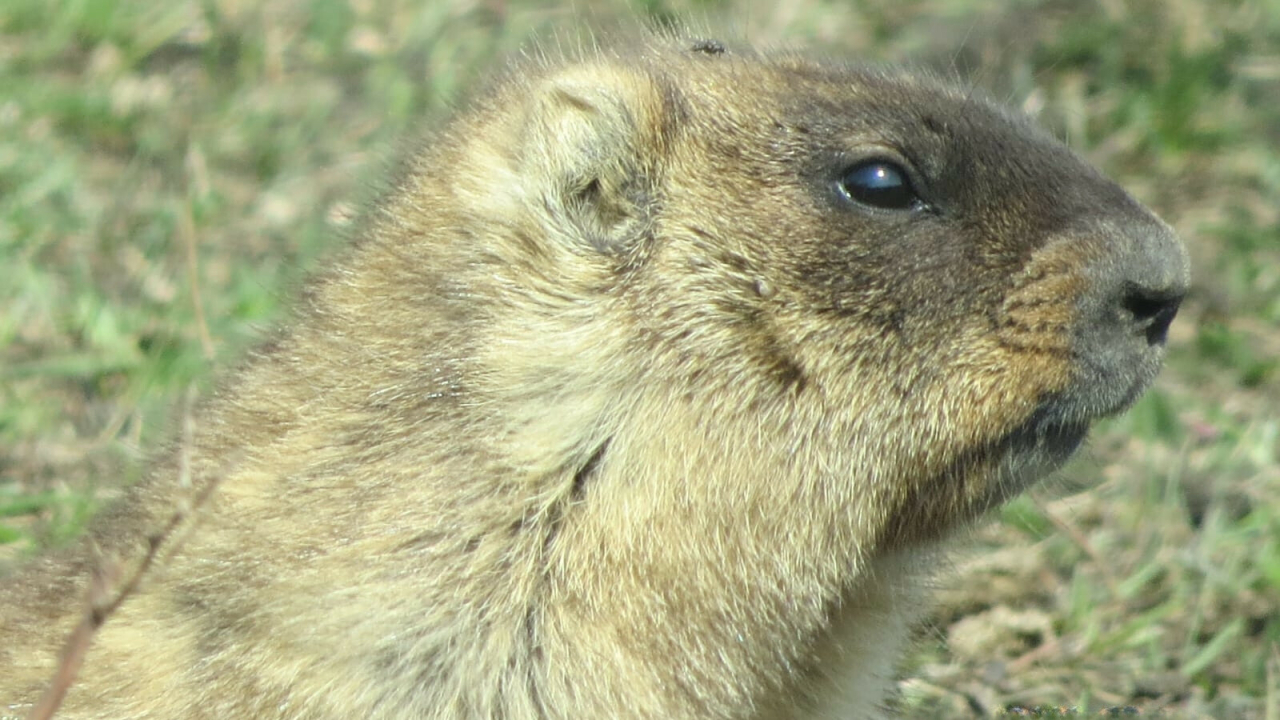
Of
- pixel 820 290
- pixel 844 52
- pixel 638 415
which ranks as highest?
pixel 844 52

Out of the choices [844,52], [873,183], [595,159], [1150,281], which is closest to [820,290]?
[873,183]

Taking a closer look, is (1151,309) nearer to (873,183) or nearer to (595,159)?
(873,183)

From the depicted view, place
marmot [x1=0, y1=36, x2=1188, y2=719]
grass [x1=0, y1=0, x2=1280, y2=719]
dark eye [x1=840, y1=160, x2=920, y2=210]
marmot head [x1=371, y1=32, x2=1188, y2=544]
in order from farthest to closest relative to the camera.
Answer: grass [x1=0, y1=0, x2=1280, y2=719]
dark eye [x1=840, y1=160, x2=920, y2=210]
marmot head [x1=371, y1=32, x2=1188, y2=544]
marmot [x1=0, y1=36, x2=1188, y2=719]

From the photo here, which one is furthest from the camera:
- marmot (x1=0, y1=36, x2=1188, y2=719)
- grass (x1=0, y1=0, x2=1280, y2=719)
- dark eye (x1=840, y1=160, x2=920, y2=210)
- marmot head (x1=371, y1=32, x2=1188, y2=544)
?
grass (x1=0, y1=0, x2=1280, y2=719)

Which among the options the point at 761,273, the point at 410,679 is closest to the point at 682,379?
the point at 761,273

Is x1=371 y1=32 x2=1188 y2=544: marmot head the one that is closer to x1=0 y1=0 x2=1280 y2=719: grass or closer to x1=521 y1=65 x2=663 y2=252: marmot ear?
x1=521 y1=65 x2=663 y2=252: marmot ear

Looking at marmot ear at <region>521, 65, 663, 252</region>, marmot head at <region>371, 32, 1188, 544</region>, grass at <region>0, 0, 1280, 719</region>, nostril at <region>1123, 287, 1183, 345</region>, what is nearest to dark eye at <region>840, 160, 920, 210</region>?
marmot head at <region>371, 32, 1188, 544</region>

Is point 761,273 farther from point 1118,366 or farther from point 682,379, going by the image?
point 1118,366
